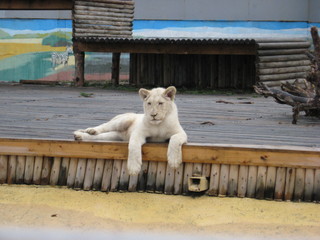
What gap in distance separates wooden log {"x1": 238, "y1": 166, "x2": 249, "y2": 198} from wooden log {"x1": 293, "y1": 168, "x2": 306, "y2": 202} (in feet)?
1.58

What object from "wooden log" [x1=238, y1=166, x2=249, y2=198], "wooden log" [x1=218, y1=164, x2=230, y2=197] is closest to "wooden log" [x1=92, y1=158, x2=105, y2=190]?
"wooden log" [x1=218, y1=164, x2=230, y2=197]

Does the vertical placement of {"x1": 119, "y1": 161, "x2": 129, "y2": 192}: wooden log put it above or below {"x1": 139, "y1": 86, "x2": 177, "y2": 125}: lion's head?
below

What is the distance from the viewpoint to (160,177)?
22.2 feet

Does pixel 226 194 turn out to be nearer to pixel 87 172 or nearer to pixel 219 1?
pixel 87 172

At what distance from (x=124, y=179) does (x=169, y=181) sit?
47 cm

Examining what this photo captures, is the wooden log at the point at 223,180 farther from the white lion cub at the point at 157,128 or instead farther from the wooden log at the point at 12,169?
the wooden log at the point at 12,169

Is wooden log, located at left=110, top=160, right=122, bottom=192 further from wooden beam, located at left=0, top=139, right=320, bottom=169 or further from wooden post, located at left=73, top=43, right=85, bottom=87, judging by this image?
wooden post, located at left=73, top=43, right=85, bottom=87

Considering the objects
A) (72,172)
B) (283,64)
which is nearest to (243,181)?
(72,172)

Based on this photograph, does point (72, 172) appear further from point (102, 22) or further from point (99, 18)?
point (102, 22)

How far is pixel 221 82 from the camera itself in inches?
674

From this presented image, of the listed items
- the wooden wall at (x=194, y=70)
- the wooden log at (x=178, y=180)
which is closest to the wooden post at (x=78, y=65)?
the wooden wall at (x=194, y=70)

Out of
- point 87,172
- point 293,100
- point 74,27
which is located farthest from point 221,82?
point 87,172

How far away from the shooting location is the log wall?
6.42 m

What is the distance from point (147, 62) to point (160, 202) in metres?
11.9
